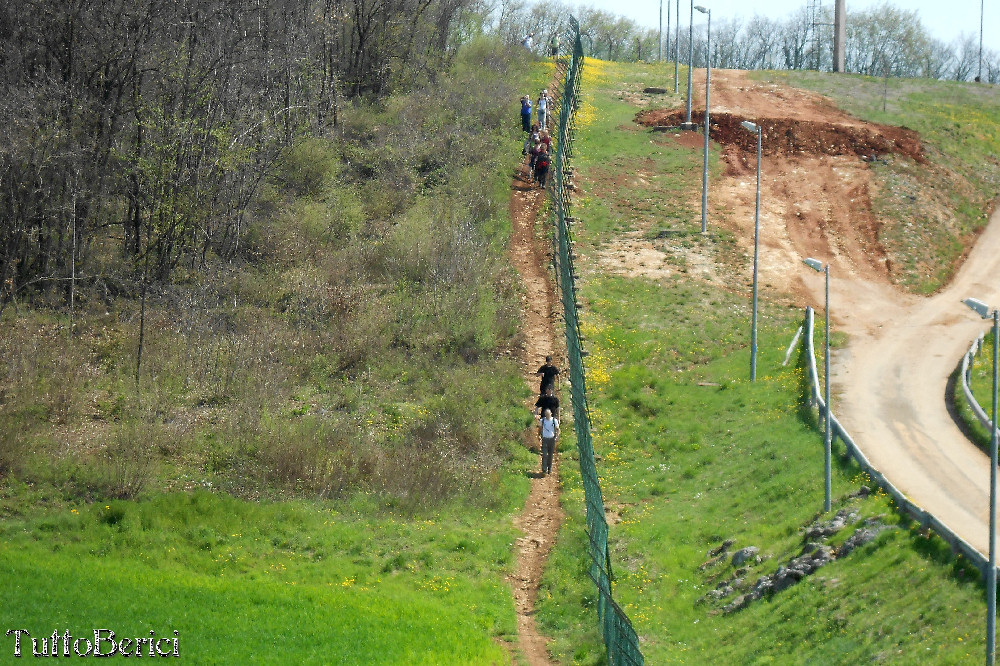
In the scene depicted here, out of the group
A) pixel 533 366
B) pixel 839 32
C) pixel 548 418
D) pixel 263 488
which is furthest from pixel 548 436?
pixel 839 32

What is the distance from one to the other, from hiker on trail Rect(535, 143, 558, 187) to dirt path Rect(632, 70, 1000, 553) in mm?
6086

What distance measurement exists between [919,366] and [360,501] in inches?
661

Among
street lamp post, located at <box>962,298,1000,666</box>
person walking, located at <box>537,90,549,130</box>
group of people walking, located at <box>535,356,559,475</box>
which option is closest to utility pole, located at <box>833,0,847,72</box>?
person walking, located at <box>537,90,549,130</box>

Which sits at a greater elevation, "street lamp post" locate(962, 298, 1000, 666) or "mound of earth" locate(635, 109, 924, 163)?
"mound of earth" locate(635, 109, 924, 163)

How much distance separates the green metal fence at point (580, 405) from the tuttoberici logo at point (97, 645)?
6649 mm

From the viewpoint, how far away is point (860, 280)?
41.2 metres

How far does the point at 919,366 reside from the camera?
108 ft

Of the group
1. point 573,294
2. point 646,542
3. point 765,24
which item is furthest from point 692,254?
point 765,24

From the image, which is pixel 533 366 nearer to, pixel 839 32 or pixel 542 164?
pixel 542 164

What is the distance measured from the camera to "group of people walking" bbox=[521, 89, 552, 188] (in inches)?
1704

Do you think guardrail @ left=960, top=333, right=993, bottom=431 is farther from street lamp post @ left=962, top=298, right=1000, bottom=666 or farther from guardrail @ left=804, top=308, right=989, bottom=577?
street lamp post @ left=962, top=298, right=1000, bottom=666

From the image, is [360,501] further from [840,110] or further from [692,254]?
[840,110]

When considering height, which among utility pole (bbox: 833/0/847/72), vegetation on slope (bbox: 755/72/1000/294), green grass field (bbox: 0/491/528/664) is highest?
→ utility pole (bbox: 833/0/847/72)

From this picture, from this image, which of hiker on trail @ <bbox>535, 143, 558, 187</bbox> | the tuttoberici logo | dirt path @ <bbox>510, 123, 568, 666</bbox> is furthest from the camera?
hiker on trail @ <bbox>535, 143, 558, 187</bbox>
